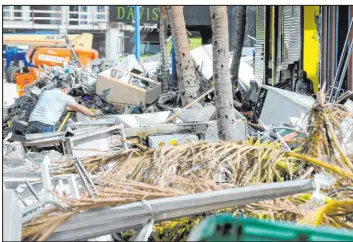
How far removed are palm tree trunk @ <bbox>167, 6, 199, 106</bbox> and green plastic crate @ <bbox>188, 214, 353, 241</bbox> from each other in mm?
10658

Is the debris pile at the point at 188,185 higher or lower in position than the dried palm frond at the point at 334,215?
higher

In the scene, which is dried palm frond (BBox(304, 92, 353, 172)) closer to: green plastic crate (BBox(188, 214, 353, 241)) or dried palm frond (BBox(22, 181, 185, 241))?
dried palm frond (BBox(22, 181, 185, 241))

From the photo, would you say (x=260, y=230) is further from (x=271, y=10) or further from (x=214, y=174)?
(x=271, y=10)

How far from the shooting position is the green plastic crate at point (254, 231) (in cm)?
296

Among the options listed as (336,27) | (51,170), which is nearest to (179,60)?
(336,27)

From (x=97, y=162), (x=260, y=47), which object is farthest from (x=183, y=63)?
(x=97, y=162)

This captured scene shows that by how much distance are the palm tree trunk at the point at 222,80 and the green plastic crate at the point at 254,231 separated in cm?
640

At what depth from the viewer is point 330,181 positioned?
453 cm

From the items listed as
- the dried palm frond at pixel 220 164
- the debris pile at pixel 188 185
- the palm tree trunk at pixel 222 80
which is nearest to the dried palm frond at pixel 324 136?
the debris pile at pixel 188 185

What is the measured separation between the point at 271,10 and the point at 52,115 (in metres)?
9.99

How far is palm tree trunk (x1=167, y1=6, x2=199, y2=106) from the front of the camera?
13.7 meters

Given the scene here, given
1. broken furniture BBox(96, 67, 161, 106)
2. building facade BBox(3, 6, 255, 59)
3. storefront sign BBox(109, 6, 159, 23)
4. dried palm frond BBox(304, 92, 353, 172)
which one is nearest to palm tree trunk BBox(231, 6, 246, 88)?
broken furniture BBox(96, 67, 161, 106)

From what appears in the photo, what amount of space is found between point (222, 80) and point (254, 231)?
262 inches

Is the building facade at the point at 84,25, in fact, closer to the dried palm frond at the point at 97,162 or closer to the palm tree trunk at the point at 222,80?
the palm tree trunk at the point at 222,80
